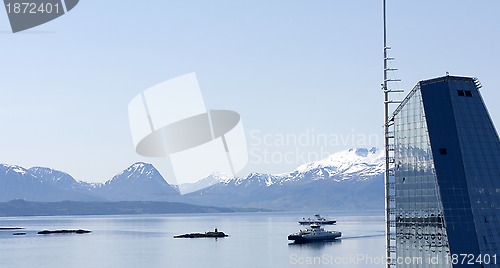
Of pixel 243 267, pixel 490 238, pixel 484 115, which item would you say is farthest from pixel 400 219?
pixel 243 267

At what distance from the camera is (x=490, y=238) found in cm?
10612

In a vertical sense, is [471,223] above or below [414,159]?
below

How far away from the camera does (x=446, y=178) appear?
106562 millimetres

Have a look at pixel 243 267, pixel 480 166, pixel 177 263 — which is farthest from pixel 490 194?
pixel 177 263

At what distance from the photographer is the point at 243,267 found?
187500mm

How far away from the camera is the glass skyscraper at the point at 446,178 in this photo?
104188 mm

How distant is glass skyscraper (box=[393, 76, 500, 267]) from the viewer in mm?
104188

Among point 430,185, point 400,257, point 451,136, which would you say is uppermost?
point 451,136

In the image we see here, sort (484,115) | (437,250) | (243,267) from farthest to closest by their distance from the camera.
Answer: (243,267) < (484,115) < (437,250)

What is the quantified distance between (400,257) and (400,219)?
213 inches

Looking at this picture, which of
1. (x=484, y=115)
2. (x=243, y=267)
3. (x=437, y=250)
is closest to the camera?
(x=437, y=250)

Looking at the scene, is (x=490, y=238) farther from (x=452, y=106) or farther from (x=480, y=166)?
(x=452, y=106)

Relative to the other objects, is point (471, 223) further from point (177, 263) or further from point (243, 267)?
point (177, 263)

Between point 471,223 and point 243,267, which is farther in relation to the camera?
point 243,267
